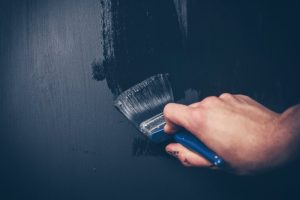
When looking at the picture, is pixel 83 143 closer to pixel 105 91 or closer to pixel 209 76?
pixel 105 91

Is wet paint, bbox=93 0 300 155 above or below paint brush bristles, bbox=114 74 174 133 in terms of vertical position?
above

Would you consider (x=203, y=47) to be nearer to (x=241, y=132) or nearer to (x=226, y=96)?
(x=226, y=96)

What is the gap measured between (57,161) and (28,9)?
17.0 inches

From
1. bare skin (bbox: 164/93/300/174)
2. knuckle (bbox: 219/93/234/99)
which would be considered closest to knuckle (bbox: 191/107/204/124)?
bare skin (bbox: 164/93/300/174)

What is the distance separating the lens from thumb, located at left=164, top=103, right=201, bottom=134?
0.76 metres

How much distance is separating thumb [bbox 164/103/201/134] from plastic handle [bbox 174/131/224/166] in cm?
2

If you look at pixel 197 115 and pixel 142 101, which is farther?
pixel 142 101

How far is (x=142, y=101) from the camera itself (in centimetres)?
85

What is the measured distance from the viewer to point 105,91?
0.90 meters

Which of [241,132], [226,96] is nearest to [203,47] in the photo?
[226,96]

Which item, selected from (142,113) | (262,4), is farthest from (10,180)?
(262,4)

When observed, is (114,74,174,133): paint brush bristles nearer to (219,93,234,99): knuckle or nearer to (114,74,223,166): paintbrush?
(114,74,223,166): paintbrush

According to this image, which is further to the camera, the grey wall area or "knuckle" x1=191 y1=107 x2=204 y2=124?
the grey wall area

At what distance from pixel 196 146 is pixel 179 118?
8cm
